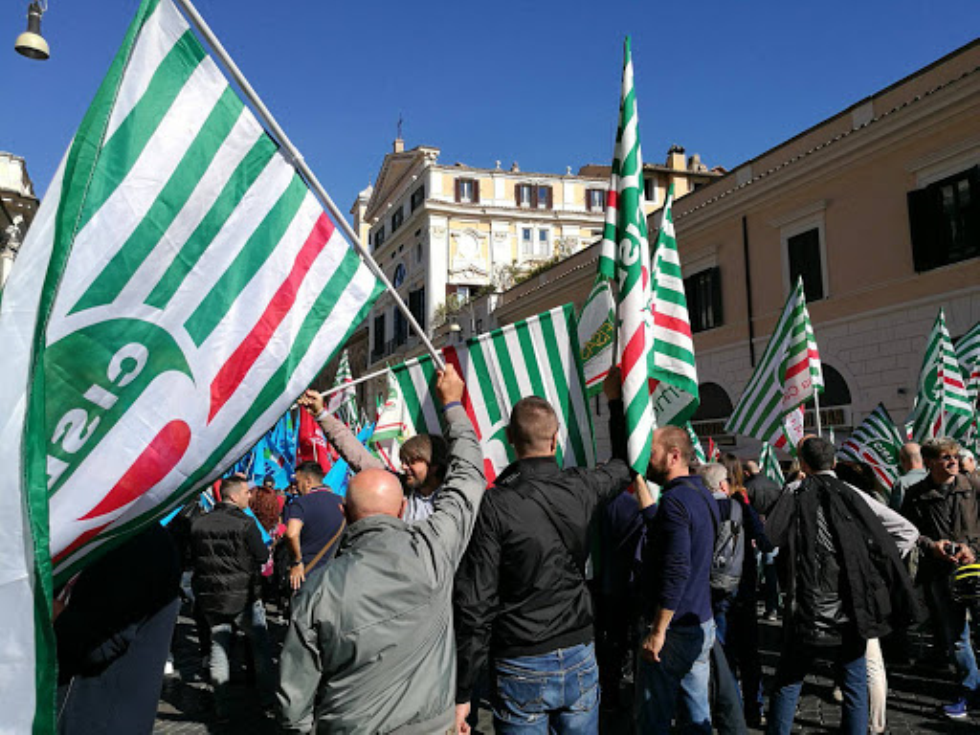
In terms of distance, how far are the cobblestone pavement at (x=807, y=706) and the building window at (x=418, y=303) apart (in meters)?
34.4

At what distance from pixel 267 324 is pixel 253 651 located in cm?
453

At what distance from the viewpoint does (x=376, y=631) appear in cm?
225

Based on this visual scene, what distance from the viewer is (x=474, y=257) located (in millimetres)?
41125

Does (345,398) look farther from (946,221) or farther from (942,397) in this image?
(946,221)

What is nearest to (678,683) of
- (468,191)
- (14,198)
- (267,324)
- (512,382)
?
(512,382)

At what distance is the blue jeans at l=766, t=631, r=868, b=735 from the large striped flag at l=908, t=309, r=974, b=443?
5355 millimetres

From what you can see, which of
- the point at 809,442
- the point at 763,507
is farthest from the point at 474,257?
the point at 809,442

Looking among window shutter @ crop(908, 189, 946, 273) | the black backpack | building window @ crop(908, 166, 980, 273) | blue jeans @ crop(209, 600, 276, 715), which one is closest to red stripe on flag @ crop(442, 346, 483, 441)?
the black backpack

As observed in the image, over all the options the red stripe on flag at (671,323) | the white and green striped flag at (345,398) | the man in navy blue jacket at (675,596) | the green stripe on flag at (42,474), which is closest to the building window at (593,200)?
the white and green striped flag at (345,398)

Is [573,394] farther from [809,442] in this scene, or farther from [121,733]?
[121,733]

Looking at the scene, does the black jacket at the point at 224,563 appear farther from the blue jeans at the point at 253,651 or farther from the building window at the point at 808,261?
the building window at the point at 808,261

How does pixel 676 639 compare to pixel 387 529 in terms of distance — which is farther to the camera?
pixel 676 639

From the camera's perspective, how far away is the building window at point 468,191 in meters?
41.8

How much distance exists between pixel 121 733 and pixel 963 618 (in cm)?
537
